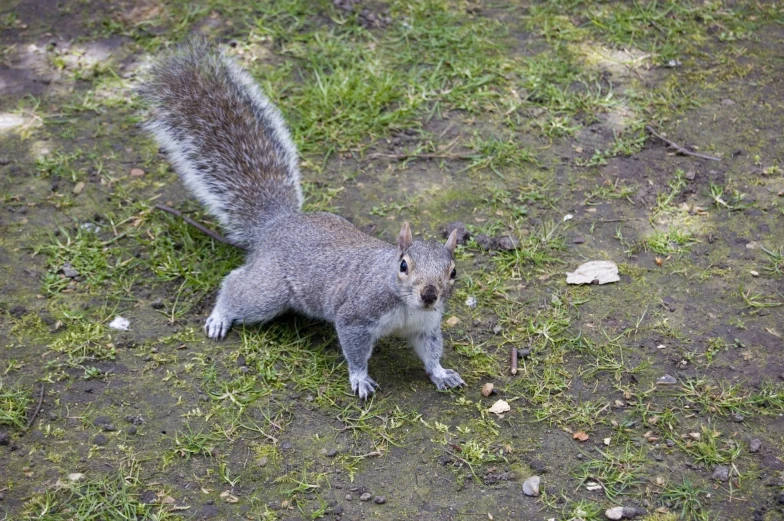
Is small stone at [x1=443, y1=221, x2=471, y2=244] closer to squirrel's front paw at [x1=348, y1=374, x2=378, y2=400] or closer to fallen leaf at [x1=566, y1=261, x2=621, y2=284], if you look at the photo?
fallen leaf at [x1=566, y1=261, x2=621, y2=284]

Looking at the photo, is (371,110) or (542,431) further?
(371,110)

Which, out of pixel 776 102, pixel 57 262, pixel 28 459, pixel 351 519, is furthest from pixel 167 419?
pixel 776 102

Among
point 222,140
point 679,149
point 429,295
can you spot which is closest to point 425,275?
point 429,295

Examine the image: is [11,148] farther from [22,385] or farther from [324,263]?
[324,263]

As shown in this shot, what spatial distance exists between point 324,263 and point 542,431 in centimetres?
96

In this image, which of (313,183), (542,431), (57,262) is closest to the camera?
(542,431)

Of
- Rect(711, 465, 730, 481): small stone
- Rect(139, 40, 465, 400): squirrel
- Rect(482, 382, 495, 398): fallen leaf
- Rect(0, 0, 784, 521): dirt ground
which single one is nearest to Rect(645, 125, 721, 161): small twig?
Rect(0, 0, 784, 521): dirt ground

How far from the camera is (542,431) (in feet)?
9.29

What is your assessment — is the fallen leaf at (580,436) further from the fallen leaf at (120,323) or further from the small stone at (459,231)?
the fallen leaf at (120,323)

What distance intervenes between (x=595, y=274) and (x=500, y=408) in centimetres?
78

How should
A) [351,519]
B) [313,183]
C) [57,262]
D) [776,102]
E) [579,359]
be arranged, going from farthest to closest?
[776,102]
[313,183]
[57,262]
[579,359]
[351,519]

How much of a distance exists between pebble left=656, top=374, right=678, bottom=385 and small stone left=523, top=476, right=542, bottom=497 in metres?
0.61

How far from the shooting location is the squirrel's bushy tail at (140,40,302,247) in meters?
3.46

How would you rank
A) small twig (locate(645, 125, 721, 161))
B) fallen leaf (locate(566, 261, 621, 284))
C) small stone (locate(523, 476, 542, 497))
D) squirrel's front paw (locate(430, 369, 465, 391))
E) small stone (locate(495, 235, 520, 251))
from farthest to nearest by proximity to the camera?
small twig (locate(645, 125, 721, 161)) < small stone (locate(495, 235, 520, 251)) < fallen leaf (locate(566, 261, 621, 284)) < squirrel's front paw (locate(430, 369, 465, 391)) < small stone (locate(523, 476, 542, 497))
